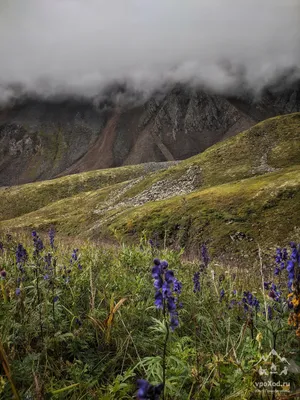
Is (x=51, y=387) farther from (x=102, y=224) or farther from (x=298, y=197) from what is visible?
(x=102, y=224)

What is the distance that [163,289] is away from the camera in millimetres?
3096

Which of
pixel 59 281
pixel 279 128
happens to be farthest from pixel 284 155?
pixel 59 281

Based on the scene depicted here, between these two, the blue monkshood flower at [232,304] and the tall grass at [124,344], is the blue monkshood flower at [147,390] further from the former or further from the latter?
the blue monkshood flower at [232,304]

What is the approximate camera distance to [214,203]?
37.6 metres

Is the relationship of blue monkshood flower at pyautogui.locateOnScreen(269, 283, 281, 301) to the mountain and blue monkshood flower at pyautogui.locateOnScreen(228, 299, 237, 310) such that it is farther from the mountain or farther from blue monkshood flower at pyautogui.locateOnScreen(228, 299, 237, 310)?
the mountain

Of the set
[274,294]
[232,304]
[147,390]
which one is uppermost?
[147,390]

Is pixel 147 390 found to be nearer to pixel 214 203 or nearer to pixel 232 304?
pixel 232 304

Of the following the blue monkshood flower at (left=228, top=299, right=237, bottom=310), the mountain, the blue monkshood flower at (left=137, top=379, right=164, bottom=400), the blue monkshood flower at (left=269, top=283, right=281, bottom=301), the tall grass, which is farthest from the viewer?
the mountain

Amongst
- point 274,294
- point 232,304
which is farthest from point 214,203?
point 274,294

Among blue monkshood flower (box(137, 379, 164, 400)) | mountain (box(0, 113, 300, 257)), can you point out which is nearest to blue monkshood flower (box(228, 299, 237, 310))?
mountain (box(0, 113, 300, 257))

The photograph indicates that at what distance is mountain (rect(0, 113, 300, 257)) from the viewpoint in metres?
30.1

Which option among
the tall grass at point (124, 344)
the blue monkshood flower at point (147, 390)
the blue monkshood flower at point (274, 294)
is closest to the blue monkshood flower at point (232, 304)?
the tall grass at point (124, 344)

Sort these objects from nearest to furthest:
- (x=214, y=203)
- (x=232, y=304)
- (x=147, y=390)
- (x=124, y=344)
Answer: (x=147, y=390), (x=124, y=344), (x=232, y=304), (x=214, y=203)

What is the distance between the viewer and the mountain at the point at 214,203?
98.9 ft
